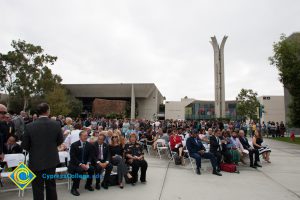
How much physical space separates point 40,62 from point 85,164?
28896 mm

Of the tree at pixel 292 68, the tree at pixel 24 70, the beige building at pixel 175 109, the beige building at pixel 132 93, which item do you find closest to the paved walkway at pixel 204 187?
the tree at pixel 292 68

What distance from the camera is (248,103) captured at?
39531mm

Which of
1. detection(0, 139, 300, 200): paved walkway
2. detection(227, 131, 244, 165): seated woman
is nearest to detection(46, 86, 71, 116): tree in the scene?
detection(0, 139, 300, 200): paved walkway

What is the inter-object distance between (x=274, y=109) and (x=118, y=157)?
5332cm

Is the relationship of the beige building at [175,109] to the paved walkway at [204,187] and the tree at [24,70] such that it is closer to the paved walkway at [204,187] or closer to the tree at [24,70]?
the tree at [24,70]

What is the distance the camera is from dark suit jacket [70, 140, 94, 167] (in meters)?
5.27

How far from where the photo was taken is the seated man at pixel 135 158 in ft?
19.6

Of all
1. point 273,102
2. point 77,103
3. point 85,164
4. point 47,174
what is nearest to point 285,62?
point 85,164

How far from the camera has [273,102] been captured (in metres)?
51.9

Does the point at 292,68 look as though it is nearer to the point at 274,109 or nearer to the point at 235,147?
the point at 235,147

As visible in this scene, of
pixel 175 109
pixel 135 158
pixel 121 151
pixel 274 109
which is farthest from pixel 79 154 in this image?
pixel 175 109

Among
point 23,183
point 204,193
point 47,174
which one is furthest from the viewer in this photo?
point 204,193

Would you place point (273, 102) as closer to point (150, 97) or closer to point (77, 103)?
point (150, 97)

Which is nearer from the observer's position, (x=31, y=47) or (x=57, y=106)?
(x=31, y=47)
